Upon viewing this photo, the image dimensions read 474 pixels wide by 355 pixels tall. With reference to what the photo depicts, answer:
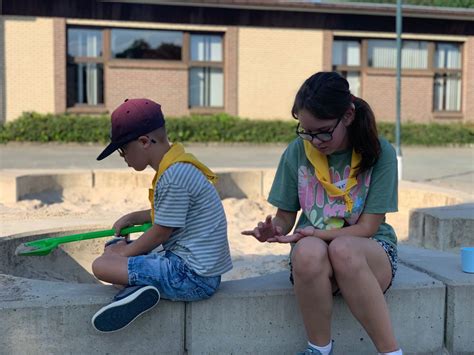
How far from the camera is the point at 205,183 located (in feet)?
9.24

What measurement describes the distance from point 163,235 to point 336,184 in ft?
2.67

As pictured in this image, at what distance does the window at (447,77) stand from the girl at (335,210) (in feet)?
75.2

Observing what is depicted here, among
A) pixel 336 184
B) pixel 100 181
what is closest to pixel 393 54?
pixel 100 181

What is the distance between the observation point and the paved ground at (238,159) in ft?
41.9

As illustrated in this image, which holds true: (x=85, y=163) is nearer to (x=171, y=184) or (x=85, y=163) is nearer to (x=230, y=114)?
(x=230, y=114)

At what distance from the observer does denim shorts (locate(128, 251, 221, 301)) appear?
275cm

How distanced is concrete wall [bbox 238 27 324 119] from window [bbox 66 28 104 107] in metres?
4.69

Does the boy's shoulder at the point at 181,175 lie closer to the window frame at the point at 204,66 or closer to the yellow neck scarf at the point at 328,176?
the yellow neck scarf at the point at 328,176

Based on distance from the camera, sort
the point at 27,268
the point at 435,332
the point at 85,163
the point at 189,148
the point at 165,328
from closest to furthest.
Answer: the point at 165,328 < the point at 435,332 < the point at 27,268 < the point at 85,163 < the point at 189,148

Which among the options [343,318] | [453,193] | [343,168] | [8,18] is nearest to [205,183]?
[343,168]

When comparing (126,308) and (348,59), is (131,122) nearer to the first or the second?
(126,308)

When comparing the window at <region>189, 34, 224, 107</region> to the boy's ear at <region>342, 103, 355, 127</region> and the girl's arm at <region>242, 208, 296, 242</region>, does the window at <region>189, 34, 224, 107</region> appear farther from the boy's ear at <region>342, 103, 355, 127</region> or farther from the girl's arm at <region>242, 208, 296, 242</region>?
the boy's ear at <region>342, 103, 355, 127</region>

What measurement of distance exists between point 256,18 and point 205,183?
19548 mm

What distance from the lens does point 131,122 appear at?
2756 mm
